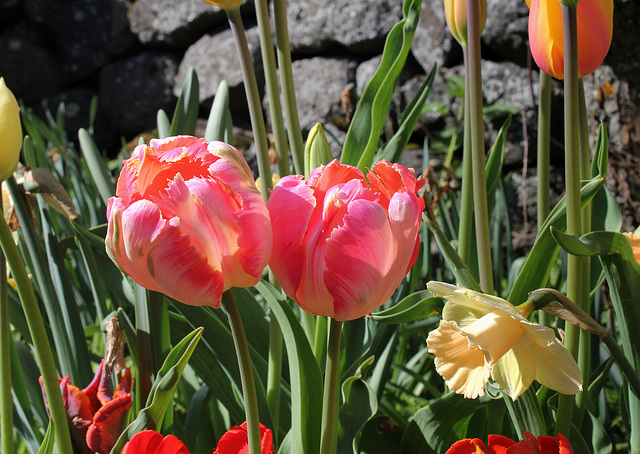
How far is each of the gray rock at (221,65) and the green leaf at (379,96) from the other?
2.11 meters

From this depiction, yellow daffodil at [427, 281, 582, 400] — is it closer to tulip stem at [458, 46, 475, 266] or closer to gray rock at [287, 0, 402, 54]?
tulip stem at [458, 46, 475, 266]

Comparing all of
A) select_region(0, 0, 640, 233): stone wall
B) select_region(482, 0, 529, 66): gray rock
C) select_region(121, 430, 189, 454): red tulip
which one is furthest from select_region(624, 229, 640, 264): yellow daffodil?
select_region(482, 0, 529, 66): gray rock

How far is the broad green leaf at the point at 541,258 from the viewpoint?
0.45 meters

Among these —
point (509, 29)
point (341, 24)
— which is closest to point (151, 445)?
point (509, 29)

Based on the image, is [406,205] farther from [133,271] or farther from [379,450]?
[379,450]

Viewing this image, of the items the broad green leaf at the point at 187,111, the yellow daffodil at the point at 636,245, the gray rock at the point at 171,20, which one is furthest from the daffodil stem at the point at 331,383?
the gray rock at the point at 171,20

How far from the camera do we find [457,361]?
0.34 meters

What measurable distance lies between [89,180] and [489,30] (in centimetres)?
149

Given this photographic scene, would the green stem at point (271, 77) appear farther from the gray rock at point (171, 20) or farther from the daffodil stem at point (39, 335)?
the gray rock at point (171, 20)

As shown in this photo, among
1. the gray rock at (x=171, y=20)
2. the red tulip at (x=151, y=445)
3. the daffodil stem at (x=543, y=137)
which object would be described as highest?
the gray rock at (x=171, y=20)

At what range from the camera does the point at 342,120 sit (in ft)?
7.77

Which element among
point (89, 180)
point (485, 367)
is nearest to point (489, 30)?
point (89, 180)

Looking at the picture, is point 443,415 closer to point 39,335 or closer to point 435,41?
point 39,335

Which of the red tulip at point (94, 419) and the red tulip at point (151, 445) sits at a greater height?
the red tulip at point (151, 445)
